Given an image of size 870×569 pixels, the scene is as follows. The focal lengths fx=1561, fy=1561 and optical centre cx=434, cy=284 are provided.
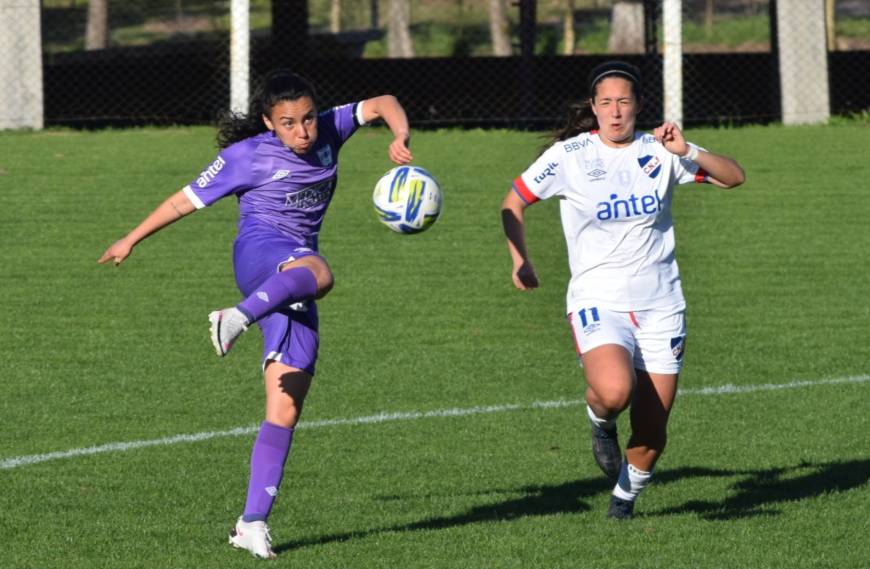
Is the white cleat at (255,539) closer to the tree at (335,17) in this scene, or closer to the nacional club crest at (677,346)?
the nacional club crest at (677,346)

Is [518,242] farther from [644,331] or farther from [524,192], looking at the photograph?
[644,331]

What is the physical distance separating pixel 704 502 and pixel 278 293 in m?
2.29

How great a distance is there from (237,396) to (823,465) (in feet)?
11.8

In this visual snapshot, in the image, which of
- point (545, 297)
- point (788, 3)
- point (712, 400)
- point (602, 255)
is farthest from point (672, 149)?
point (788, 3)

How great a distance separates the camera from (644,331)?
20.7 feet

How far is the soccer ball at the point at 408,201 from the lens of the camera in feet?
21.8

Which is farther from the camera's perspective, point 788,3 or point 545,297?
point 788,3

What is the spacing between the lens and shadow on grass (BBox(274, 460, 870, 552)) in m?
6.63

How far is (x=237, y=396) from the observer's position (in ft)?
31.1

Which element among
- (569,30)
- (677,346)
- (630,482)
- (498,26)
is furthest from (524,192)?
(569,30)

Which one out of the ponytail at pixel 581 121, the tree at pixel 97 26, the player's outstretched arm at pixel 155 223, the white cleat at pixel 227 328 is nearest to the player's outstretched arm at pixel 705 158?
the ponytail at pixel 581 121

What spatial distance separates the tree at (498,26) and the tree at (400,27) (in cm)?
133

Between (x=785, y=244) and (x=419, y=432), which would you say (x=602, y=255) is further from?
(x=785, y=244)

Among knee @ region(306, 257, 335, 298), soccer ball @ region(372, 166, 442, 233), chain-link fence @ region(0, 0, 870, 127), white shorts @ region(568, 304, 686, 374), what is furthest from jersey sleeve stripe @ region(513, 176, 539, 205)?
chain-link fence @ region(0, 0, 870, 127)
